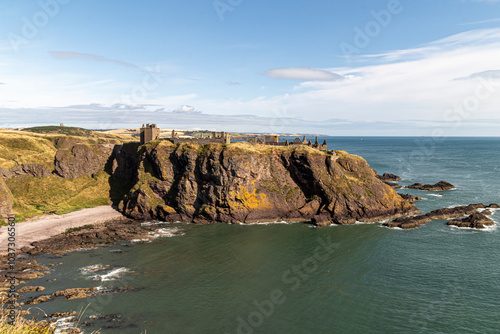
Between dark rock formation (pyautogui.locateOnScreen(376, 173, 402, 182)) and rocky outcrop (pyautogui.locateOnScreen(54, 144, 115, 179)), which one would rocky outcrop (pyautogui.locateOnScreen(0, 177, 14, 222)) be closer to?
rocky outcrop (pyautogui.locateOnScreen(54, 144, 115, 179))

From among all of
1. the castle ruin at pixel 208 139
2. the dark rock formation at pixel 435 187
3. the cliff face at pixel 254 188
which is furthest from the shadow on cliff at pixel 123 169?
the dark rock formation at pixel 435 187

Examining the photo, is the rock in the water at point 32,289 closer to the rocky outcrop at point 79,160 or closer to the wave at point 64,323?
the wave at point 64,323

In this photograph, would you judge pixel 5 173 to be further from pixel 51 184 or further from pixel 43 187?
pixel 51 184

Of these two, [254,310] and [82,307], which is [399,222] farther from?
[82,307]

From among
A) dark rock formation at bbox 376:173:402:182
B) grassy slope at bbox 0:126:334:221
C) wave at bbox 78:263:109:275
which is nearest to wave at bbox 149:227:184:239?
wave at bbox 78:263:109:275

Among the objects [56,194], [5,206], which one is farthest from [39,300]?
[56,194]

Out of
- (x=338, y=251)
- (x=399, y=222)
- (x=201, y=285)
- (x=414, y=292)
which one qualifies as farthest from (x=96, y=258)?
(x=399, y=222)
